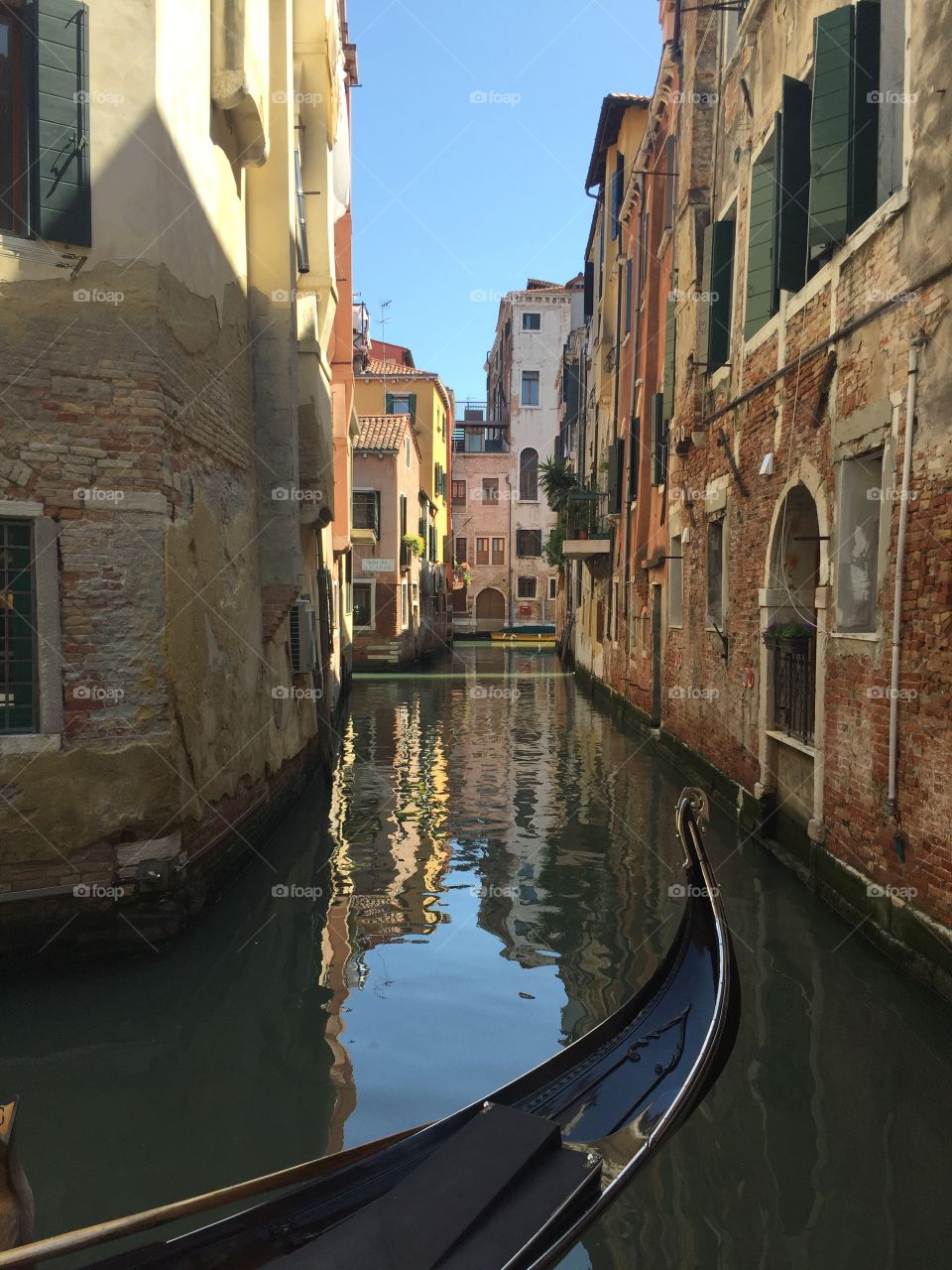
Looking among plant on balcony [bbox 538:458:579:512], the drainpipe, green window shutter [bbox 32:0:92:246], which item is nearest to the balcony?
plant on balcony [bbox 538:458:579:512]

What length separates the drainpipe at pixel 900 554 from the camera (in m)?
4.65

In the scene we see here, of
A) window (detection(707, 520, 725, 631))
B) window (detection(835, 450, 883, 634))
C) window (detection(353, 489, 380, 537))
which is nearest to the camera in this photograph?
window (detection(835, 450, 883, 634))

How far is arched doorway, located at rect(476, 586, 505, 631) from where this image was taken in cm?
4241

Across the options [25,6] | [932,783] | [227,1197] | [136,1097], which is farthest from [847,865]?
[25,6]

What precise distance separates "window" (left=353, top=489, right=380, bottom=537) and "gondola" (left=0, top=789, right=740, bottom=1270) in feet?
67.2

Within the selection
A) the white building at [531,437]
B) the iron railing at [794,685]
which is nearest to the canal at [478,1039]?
the iron railing at [794,685]

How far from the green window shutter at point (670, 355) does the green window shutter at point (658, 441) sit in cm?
46

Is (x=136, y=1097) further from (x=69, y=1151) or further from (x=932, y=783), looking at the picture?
(x=932, y=783)

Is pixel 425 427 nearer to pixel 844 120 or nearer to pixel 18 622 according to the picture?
pixel 844 120

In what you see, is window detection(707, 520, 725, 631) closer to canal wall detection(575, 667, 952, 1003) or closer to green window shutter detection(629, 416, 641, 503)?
canal wall detection(575, 667, 952, 1003)

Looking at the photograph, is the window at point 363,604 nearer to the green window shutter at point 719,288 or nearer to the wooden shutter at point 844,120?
the green window shutter at point 719,288

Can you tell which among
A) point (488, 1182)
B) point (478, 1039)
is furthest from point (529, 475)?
point (488, 1182)

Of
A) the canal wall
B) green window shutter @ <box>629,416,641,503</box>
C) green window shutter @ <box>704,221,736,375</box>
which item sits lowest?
the canal wall

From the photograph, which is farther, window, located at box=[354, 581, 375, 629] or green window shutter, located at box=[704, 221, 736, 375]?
window, located at box=[354, 581, 375, 629]
